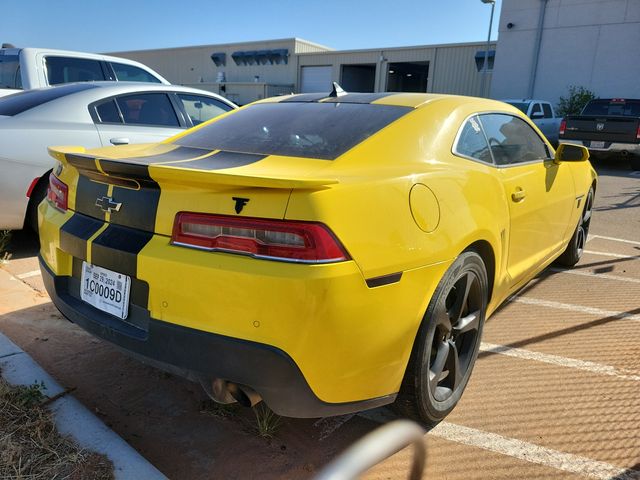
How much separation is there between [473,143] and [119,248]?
6.19 feet

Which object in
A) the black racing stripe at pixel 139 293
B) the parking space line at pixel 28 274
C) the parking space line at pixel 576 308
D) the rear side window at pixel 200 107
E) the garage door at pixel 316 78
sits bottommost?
the parking space line at pixel 28 274

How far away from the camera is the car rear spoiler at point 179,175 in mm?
1774

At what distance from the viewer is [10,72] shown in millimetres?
7203

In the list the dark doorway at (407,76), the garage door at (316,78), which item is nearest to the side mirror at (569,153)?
the dark doorway at (407,76)

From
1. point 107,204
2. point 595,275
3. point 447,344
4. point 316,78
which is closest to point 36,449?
point 107,204

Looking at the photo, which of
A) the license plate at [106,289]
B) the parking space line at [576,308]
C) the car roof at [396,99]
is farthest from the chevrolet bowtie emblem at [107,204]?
the parking space line at [576,308]

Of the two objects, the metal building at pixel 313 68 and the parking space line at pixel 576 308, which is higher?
the metal building at pixel 313 68

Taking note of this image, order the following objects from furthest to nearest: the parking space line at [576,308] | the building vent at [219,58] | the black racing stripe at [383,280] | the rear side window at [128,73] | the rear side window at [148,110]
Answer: the building vent at [219,58] → the rear side window at [128,73] → the rear side window at [148,110] → the parking space line at [576,308] → the black racing stripe at [383,280]

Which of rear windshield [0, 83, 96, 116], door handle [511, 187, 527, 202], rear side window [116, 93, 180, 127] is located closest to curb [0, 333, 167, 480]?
door handle [511, 187, 527, 202]

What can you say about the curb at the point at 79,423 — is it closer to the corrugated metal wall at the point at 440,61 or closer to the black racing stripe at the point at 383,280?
the black racing stripe at the point at 383,280

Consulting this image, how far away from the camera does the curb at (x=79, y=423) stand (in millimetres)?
2049

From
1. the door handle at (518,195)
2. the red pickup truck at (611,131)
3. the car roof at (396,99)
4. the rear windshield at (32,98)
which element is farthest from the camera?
the red pickup truck at (611,131)

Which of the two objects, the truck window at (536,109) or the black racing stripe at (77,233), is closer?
the black racing stripe at (77,233)

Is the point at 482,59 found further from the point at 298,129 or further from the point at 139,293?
the point at 139,293
